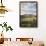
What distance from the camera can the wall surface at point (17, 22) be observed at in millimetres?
4227

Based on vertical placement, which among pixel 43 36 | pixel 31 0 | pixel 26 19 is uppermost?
A: pixel 31 0

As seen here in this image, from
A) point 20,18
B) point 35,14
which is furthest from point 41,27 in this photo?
point 20,18

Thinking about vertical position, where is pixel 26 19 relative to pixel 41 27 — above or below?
above

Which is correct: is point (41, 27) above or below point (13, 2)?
below

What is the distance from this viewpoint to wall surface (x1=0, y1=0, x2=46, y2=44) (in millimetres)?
4227

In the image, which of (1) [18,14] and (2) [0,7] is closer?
(2) [0,7]

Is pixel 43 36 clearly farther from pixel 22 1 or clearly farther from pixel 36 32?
pixel 22 1

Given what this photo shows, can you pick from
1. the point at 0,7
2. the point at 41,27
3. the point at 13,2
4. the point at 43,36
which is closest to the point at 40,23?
the point at 41,27

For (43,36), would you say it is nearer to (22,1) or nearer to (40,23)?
(40,23)

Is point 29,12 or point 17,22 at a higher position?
point 29,12

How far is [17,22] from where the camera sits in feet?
13.9

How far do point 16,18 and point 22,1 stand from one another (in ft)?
1.96

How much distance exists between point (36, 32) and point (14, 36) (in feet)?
2.45

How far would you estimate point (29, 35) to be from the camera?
4270mm
